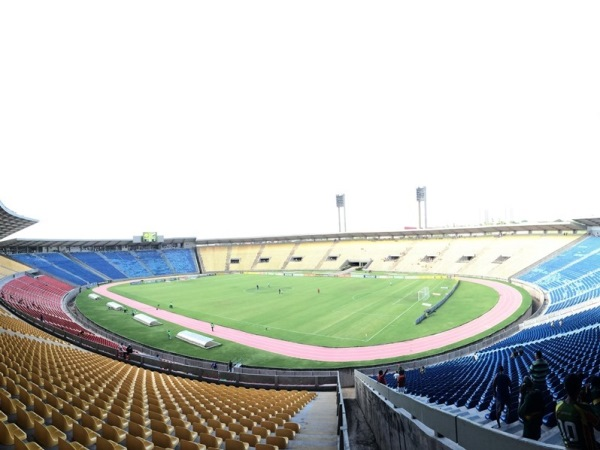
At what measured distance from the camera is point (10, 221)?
41812mm

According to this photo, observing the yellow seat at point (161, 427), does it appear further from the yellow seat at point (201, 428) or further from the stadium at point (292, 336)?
the yellow seat at point (201, 428)

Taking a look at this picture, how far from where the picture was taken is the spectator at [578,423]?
3492 millimetres

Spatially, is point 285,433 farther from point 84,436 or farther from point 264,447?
point 84,436

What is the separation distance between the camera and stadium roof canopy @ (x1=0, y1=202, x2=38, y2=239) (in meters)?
36.4

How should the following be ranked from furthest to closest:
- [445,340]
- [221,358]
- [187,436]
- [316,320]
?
[316,320] < [445,340] < [221,358] < [187,436]

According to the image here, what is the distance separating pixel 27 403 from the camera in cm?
752

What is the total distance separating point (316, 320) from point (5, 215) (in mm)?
→ 33646

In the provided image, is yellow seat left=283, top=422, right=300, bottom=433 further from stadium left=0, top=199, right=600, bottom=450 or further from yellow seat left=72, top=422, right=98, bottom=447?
yellow seat left=72, top=422, right=98, bottom=447

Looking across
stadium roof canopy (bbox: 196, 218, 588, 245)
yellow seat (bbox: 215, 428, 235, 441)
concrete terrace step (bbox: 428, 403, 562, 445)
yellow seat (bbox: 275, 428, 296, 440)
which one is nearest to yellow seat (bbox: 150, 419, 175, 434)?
yellow seat (bbox: 215, 428, 235, 441)

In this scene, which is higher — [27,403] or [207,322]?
[27,403]

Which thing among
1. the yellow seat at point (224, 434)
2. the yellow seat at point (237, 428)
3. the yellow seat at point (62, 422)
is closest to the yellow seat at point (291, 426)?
the yellow seat at point (237, 428)

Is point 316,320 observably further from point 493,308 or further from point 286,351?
point 493,308

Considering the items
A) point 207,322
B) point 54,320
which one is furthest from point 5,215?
point 207,322

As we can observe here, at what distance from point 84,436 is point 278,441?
3.76m
